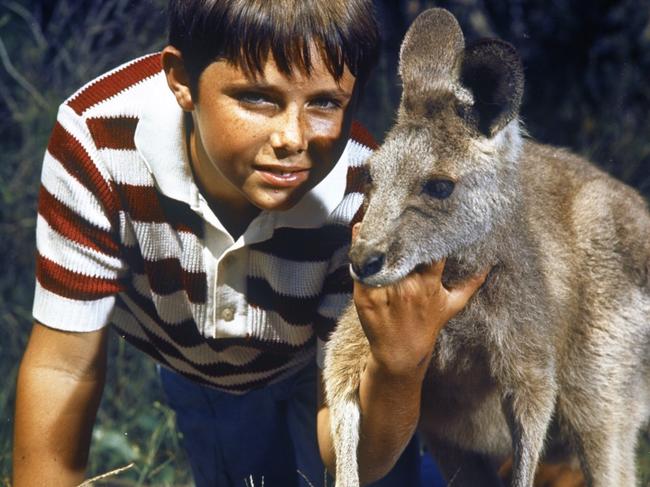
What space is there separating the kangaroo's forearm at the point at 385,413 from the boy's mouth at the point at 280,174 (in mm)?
465

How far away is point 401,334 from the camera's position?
Answer: 8.54 ft

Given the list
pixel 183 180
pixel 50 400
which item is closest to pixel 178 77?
pixel 183 180

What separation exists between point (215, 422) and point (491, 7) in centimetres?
284

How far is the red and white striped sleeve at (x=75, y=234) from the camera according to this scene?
9.80 ft

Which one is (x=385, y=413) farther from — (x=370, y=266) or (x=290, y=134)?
(x=290, y=134)

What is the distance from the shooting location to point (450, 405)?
292 centimetres

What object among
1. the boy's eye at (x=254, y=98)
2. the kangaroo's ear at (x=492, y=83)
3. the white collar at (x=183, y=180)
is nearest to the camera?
the kangaroo's ear at (x=492, y=83)

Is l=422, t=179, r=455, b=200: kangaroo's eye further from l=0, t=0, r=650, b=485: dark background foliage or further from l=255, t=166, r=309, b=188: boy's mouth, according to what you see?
l=0, t=0, r=650, b=485: dark background foliage

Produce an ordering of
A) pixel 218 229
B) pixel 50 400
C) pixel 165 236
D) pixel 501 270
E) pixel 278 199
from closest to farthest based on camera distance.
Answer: pixel 278 199 → pixel 501 270 → pixel 218 229 → pixel 165 236 → pixel 50 400

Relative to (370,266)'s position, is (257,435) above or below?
below

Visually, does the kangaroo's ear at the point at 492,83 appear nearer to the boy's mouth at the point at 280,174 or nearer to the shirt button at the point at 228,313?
the boy's mouth at the point at 280,174

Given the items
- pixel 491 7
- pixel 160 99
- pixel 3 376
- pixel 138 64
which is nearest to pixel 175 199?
pixel 160 99

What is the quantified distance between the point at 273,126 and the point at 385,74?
9.68 feet

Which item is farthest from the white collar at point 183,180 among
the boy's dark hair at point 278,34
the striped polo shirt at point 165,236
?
the boy's dark hair at point 278,34
